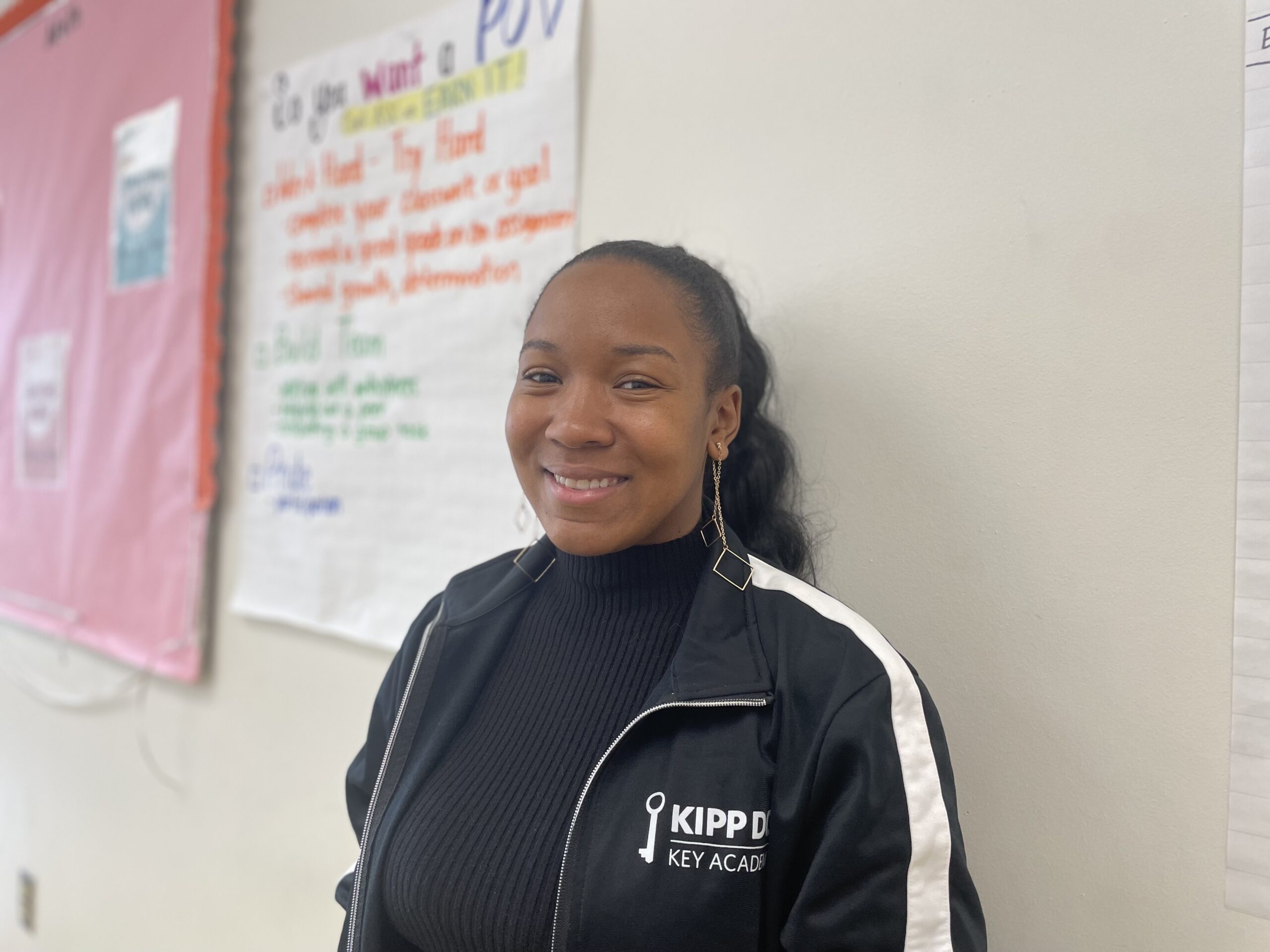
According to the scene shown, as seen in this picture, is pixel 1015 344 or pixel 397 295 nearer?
pixel 1015 344

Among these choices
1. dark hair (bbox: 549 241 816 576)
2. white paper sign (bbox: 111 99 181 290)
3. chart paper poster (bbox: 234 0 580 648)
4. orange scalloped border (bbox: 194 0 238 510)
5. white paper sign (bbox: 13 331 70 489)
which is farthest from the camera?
white paper sign (bbox: 13 331 70 489)

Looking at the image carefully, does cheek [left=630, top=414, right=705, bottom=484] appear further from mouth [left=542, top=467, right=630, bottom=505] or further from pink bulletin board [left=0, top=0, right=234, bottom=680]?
pink bulletin board [left=0, top=0, right=234, bottom=680]

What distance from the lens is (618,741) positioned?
644 mm

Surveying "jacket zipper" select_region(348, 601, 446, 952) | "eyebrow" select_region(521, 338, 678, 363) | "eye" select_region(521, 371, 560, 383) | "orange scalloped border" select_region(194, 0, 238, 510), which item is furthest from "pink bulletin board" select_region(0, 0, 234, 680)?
"eyebrow" select_region(521, 338, 678, 363)

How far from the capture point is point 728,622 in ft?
2.24

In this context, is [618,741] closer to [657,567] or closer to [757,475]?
[657,567]

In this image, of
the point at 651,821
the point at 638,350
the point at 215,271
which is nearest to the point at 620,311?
the point at 638,350

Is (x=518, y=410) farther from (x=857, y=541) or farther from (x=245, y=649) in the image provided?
(x=245, y=649)

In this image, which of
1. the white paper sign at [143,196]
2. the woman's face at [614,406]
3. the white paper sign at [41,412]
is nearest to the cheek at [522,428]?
the woman's face at [614,406]

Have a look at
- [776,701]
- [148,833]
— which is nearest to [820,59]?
[776,701]

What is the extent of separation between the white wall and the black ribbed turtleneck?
206 mm

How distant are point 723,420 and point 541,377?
0.16 metres

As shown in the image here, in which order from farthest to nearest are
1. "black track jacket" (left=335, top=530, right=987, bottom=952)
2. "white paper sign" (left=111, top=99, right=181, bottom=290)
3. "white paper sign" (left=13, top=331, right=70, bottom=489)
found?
1. "white paper sign" (left=13, top=331, right=70, bottom=489)
2. "white paper sign" (left=111, top=99, right=181, bottom=290)
3. "black track jacket" (left=335, top=530, right=987, bottom=952)

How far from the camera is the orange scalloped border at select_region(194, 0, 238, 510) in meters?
1.45
